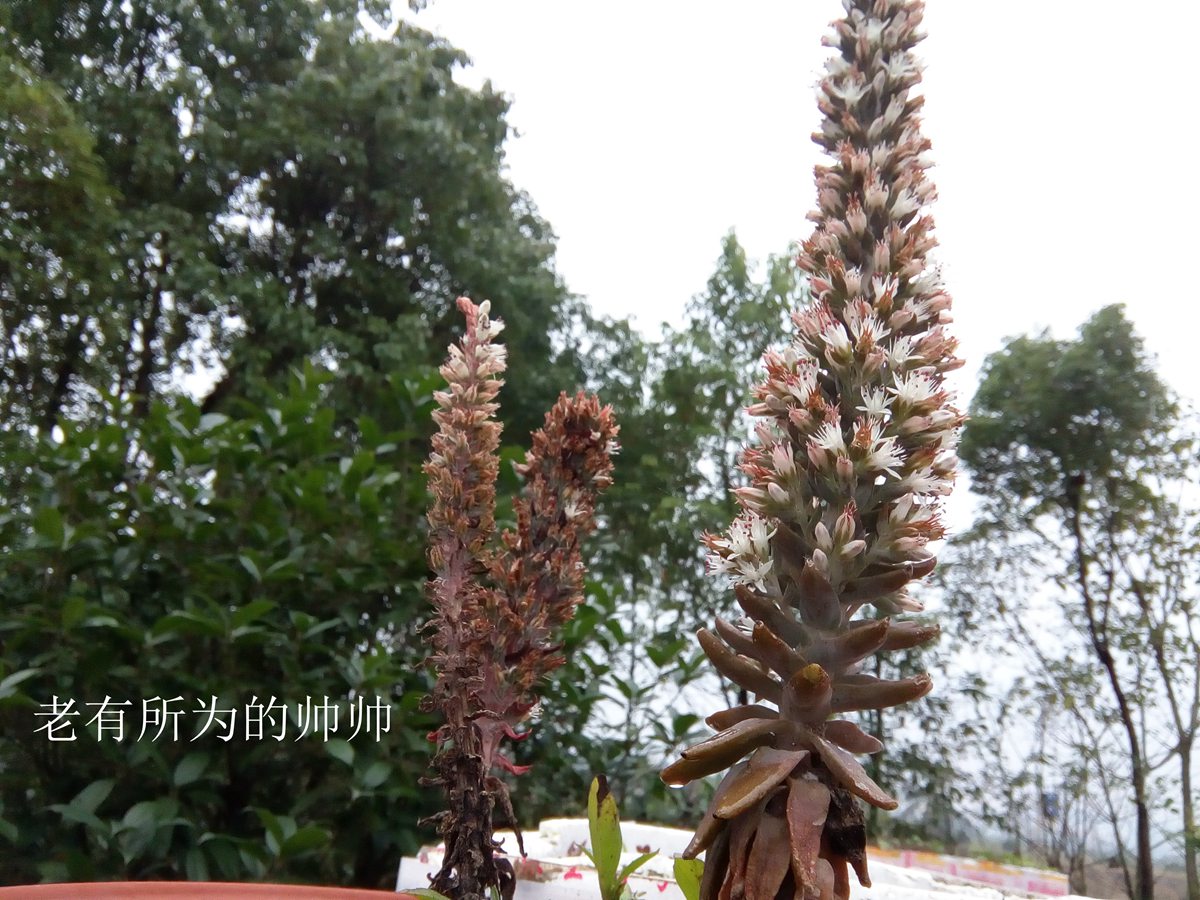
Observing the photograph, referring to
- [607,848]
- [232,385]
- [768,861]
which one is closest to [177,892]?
[607,848]

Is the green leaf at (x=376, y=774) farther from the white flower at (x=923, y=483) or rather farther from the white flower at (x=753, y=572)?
the white flower at (x=923, y=483)

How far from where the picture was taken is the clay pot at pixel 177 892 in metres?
0.83

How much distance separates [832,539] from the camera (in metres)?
0.59

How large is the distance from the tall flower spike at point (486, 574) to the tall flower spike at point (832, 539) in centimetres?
26

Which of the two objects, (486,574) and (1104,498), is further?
(1104,498)

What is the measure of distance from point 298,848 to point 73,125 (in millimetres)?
2496

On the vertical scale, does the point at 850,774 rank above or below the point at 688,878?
above

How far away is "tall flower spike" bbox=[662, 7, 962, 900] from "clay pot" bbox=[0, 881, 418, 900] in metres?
0.45

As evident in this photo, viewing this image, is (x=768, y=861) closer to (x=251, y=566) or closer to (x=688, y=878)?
(x=688, y=878)

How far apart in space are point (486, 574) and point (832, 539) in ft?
1.37

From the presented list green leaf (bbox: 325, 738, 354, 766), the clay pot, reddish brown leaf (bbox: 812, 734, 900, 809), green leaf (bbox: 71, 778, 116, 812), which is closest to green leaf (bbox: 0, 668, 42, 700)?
green leaf (bbox: 71, 778, 116, 812)

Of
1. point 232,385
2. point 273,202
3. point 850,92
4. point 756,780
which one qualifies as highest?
point 273,202

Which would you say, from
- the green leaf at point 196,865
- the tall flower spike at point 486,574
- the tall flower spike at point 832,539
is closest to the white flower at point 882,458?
the tall flower spike at point 832,539

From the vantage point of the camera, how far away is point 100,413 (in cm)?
334
